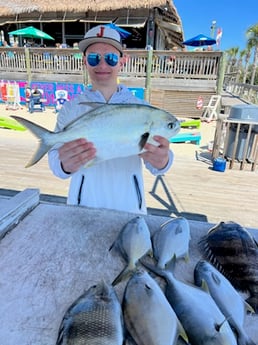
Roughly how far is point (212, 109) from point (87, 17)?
9.12m

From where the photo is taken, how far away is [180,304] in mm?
811

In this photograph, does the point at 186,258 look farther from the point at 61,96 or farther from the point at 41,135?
the point at 61,96

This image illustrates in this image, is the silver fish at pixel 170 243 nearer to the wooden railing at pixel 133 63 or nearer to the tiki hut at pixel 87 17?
the wooden railing at pixel 133 63

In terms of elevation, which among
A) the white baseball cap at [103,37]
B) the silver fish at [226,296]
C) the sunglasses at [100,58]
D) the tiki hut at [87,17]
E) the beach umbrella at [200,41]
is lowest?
the silver fish at [226,296]

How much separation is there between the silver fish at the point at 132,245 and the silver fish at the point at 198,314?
0.51 feet

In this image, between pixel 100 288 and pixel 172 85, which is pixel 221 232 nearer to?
pixel 100 288

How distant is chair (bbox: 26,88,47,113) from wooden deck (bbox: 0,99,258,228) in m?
5.62

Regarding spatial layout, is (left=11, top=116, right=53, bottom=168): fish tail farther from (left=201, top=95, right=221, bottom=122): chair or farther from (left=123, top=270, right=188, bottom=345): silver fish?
(left=201, top=95, right=221, bottom=122): chair

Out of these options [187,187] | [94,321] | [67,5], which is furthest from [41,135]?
[67,5]

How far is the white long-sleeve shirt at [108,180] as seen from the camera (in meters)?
1.57

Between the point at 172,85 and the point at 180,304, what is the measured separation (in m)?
11.3

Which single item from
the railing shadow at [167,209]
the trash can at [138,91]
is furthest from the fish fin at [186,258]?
the trash can at [138,91]

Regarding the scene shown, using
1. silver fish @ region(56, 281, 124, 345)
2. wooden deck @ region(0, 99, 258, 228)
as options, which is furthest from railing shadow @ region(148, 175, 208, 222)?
silver fish @ region(56, 281, 124, 345)

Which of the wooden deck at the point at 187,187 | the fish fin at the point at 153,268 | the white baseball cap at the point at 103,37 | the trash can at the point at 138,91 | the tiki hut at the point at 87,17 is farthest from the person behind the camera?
the tiki hut at the point at 87,17
